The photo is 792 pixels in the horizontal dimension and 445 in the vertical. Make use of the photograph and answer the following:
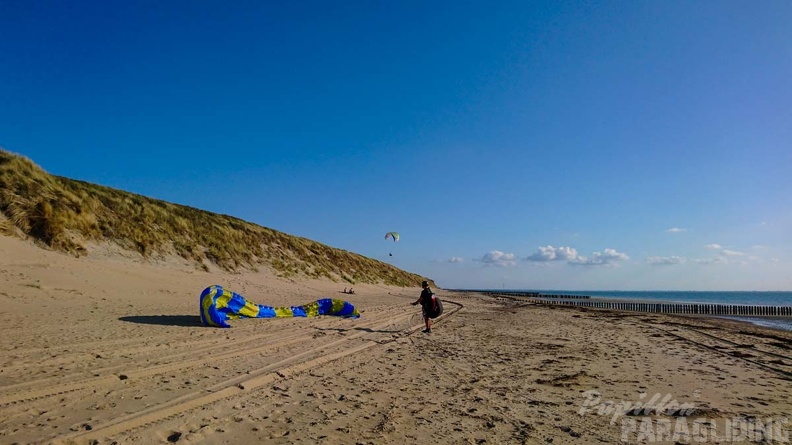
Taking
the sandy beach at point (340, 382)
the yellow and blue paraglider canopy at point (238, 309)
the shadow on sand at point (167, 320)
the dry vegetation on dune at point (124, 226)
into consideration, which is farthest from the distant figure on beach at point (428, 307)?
the dry vegetation on dune at point (124, 226)

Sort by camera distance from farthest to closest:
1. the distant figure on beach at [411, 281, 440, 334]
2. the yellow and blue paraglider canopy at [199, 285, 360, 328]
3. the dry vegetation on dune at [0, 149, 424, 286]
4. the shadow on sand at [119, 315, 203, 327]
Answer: the dry vegetation on dune at [0, 149, 424, 286], the distant figure on beach at [411, 281, 440, 334], the yellow and blue paraglider canopy at [199, 285, 360, 328], the shadow on sand at [119, 315, 203, 327]

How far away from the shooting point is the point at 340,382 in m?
6.04

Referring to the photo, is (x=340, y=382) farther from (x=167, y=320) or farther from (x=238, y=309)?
(x=167, y=320)

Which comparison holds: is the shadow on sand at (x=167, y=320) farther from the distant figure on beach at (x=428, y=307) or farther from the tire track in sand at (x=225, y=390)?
the distant figure on beach at (x=428, y=307)

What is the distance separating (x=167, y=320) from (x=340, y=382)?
649 cm

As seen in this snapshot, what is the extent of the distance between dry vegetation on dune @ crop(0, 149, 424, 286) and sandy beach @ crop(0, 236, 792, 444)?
3.13 meters

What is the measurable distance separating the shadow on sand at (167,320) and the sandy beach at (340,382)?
0.08 metres

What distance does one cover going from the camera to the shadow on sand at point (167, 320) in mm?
9750

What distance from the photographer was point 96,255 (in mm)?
15539

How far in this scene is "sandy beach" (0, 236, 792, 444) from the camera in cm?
417

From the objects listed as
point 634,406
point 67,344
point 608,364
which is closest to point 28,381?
point 67,344

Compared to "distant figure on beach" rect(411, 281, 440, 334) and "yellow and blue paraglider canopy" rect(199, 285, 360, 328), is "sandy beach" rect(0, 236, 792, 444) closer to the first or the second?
"yellow and blue paraglider canopy" rect(199, 285, 360, 328)

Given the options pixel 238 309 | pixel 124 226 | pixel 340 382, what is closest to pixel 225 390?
pixel 340 382

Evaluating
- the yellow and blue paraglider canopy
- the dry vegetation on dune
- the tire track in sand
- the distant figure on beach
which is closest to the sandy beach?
the tire track in sand
